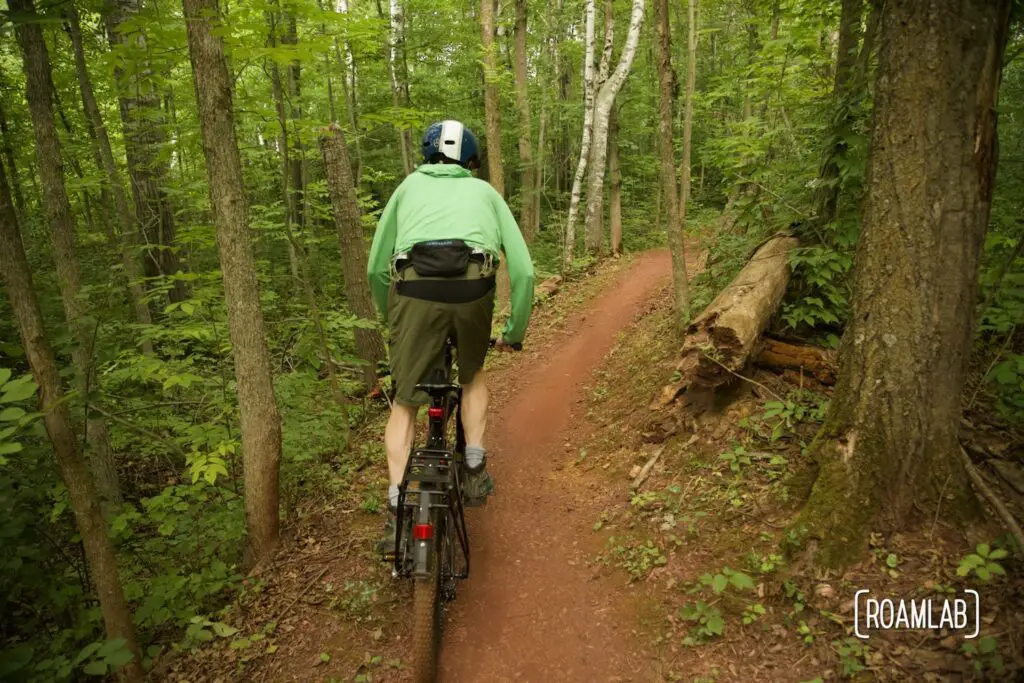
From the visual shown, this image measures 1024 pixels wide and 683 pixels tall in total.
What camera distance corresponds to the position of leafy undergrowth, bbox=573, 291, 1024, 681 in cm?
260

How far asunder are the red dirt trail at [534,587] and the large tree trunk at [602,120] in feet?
29.0

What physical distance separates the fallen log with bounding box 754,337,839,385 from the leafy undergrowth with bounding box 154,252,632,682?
11.7ft

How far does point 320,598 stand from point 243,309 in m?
2.09

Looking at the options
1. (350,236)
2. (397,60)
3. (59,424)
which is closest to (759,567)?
(59,424)

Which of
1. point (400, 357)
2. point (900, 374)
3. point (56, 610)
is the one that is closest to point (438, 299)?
point (400, 357)

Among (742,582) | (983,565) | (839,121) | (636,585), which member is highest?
(839,121)

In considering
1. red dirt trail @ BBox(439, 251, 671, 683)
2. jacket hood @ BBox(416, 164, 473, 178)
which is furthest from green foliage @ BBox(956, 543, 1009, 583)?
jacket hood @ BBox(416, 164, 473, 178)

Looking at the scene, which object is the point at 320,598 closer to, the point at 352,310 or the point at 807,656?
the point at 807,656

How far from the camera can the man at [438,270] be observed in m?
3.22

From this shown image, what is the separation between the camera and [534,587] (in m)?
3.84

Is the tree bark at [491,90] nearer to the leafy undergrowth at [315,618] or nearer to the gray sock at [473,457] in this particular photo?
the leafy undergrowth at [315,618]

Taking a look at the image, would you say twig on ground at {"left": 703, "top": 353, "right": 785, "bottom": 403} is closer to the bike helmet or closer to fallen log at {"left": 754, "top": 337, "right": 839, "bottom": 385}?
fallen log at {"left": 754, "top": 337, "right": 839, "bottom": 385}

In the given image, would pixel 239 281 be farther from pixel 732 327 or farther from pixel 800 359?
pixel 800 359

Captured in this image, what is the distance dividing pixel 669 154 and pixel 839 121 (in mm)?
2204
